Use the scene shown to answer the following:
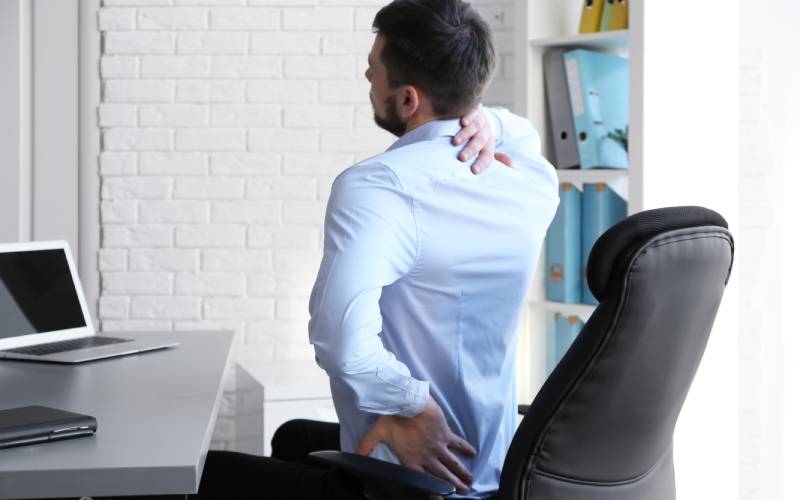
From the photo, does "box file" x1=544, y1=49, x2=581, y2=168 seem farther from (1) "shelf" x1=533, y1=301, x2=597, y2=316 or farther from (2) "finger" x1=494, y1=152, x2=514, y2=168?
(2) "finger" x1=494, y1=152, x2=514, y2=168

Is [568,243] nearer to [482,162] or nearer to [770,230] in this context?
[770,230]

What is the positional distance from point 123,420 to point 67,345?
3.07 ft

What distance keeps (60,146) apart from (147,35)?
508mm

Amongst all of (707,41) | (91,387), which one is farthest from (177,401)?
(707,41)

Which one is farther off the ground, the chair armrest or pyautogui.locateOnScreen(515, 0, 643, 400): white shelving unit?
pyautogui.locateOnScreen(515, 0, 643, 400): white shelving unit

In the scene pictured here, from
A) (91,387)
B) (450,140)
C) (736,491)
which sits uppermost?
(450,140)

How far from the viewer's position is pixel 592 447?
54.1 inches

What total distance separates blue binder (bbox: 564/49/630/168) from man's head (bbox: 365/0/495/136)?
1.52 metres

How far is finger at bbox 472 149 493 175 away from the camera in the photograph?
5.68 feet

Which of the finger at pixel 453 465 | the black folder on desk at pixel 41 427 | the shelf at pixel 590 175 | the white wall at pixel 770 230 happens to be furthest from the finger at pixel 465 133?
the white wall at pixel 770 230

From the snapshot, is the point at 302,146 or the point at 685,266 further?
the point at 302,146

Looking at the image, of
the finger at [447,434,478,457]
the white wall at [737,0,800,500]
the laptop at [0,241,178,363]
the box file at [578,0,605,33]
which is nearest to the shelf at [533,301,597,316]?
the white wall at [737,0,800,500]

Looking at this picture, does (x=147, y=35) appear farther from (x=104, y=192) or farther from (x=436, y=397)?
(x=436, y=397)

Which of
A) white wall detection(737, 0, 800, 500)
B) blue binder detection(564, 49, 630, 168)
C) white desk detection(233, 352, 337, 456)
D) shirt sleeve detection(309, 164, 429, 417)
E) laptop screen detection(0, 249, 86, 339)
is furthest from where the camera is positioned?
white wall detection(737, 0, 800, 500)
